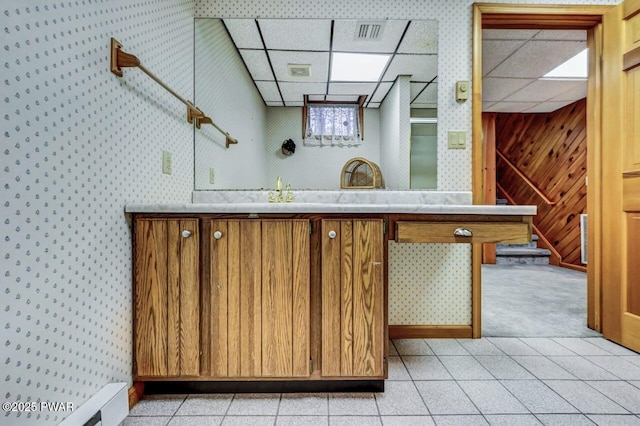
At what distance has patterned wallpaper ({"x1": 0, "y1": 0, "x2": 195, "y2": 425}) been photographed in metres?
0.76

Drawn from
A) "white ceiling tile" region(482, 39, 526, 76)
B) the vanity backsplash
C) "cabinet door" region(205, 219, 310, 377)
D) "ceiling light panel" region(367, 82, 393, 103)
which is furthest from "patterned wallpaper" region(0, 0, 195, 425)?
"white ceiling tile" region(482, 39, 526, 76)

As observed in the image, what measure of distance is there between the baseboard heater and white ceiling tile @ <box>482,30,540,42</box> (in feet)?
10.6

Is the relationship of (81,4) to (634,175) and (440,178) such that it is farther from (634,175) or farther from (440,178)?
(634,175)

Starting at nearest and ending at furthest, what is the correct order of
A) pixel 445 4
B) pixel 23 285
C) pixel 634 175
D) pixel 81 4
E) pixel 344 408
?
pixel 23 285, pixel 81 4, pixel 344 408, pixel 634 175, pixel 445 4

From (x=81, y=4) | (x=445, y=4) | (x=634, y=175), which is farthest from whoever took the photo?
(x=445, y=4)

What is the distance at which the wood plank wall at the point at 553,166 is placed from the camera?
170 inches

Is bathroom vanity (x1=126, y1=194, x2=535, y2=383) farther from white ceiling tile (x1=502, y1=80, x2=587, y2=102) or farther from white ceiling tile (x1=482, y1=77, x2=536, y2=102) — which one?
white ceiling tile (x1=502, y1=80, x2=587, y2=102)

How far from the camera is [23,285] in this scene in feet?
2.56

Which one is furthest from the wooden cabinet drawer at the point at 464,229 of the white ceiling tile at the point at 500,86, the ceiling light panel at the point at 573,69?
the white ceiling tile at the point at 500,86

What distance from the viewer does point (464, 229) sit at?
48.4 inches

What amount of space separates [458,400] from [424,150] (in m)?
1.29

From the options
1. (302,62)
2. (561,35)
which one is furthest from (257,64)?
(561,35)

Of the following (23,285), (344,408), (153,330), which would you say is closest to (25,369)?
(23,285)

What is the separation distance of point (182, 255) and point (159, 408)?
0.60 metres
